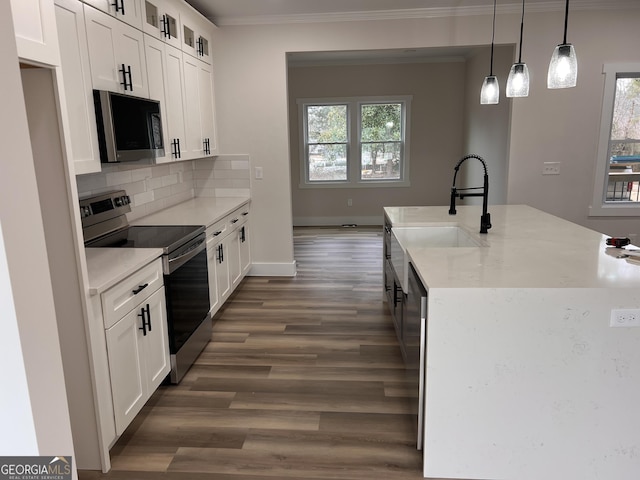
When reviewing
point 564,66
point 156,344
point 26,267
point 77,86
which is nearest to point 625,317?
point 564,66

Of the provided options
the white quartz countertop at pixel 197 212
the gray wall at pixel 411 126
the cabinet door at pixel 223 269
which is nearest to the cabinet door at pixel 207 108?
the white quartz countertop at pixel 197 212

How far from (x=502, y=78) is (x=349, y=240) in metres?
2.92

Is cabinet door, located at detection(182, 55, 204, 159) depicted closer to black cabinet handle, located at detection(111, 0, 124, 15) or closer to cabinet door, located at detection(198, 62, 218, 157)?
cabinet door, located at detection(198, 62, 218, 157)

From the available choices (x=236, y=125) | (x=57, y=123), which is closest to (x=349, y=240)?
(x=236, y=125)

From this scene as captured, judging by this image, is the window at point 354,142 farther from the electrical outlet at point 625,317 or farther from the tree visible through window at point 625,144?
the electrical outlet at point 625,317

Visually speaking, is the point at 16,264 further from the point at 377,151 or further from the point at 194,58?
the point at 377,151

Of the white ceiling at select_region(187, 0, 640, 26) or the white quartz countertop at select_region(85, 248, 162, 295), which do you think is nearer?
the white quartz countertop at select_region(85, 248, 162, 295)

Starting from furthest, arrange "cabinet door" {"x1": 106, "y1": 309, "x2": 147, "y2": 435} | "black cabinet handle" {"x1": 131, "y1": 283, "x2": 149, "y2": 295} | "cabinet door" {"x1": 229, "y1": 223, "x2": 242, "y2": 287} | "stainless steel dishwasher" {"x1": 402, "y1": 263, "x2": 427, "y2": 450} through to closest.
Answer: "cabinet door" {"x1": 229, "y1": 223, "x2": 242, "y2": 287} → "black cabinet handle" {"x1": 131, "y1": 283, "x2": 149, "y2": 295} → "cabinet door" {"x1": 106, "y1": 309, "x2": 147, "y2": 435} → "stainless steel dishwasher" {"x1": 402, "y1": 263, "x2": 427, "y2": 450}

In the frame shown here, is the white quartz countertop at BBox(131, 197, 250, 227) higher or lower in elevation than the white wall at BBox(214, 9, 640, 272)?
lower

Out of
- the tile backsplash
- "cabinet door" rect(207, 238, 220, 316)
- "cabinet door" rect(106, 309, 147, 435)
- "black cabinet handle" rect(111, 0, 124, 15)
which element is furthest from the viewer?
"cabinet door" rect(207, 238, 220, 316)

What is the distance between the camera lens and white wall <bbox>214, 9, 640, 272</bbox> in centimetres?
418

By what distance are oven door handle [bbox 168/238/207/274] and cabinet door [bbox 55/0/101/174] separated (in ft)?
2.15

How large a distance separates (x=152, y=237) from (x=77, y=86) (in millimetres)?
969

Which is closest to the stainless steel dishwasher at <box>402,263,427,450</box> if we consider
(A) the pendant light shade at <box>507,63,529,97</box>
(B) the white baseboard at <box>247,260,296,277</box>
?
(A) the pendant light shade at <box>507,63,529,97</box>
